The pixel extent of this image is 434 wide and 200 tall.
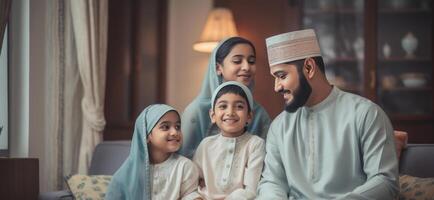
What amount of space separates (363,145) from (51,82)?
7.21ft

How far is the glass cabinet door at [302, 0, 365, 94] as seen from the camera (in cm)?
463

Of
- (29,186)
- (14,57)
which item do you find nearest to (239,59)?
(29,186)

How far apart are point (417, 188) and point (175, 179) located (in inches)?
42.1

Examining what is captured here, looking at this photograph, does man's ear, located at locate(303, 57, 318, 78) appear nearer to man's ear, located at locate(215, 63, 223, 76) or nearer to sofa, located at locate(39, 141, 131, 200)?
man's ear, located at locate(215, 63, 223, 76)

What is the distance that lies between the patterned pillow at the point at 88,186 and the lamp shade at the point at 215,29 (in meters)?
1.75

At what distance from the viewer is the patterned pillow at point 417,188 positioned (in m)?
2.38

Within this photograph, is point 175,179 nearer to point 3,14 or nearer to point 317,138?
point 317,138

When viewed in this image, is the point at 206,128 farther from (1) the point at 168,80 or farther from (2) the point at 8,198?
(1) the point at 168,80

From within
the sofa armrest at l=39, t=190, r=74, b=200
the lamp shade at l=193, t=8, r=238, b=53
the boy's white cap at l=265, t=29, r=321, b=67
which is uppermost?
the lamp shade at l=193, t=8, r=238, b=53

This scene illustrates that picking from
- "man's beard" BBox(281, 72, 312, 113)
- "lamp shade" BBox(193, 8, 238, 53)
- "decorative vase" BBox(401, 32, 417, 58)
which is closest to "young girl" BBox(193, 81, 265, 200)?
"man's beard" BBox(281, 72, 312, 113)

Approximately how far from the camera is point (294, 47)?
2188 mm

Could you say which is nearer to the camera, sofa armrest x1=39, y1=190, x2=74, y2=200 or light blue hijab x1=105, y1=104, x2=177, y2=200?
light blue hijab x1=105, y1=104, x2=177, y2=200

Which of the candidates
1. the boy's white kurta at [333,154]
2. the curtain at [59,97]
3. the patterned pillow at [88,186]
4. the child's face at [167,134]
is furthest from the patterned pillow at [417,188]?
the curtain at [59,97]

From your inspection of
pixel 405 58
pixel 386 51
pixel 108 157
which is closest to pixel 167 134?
pixel 108 157
